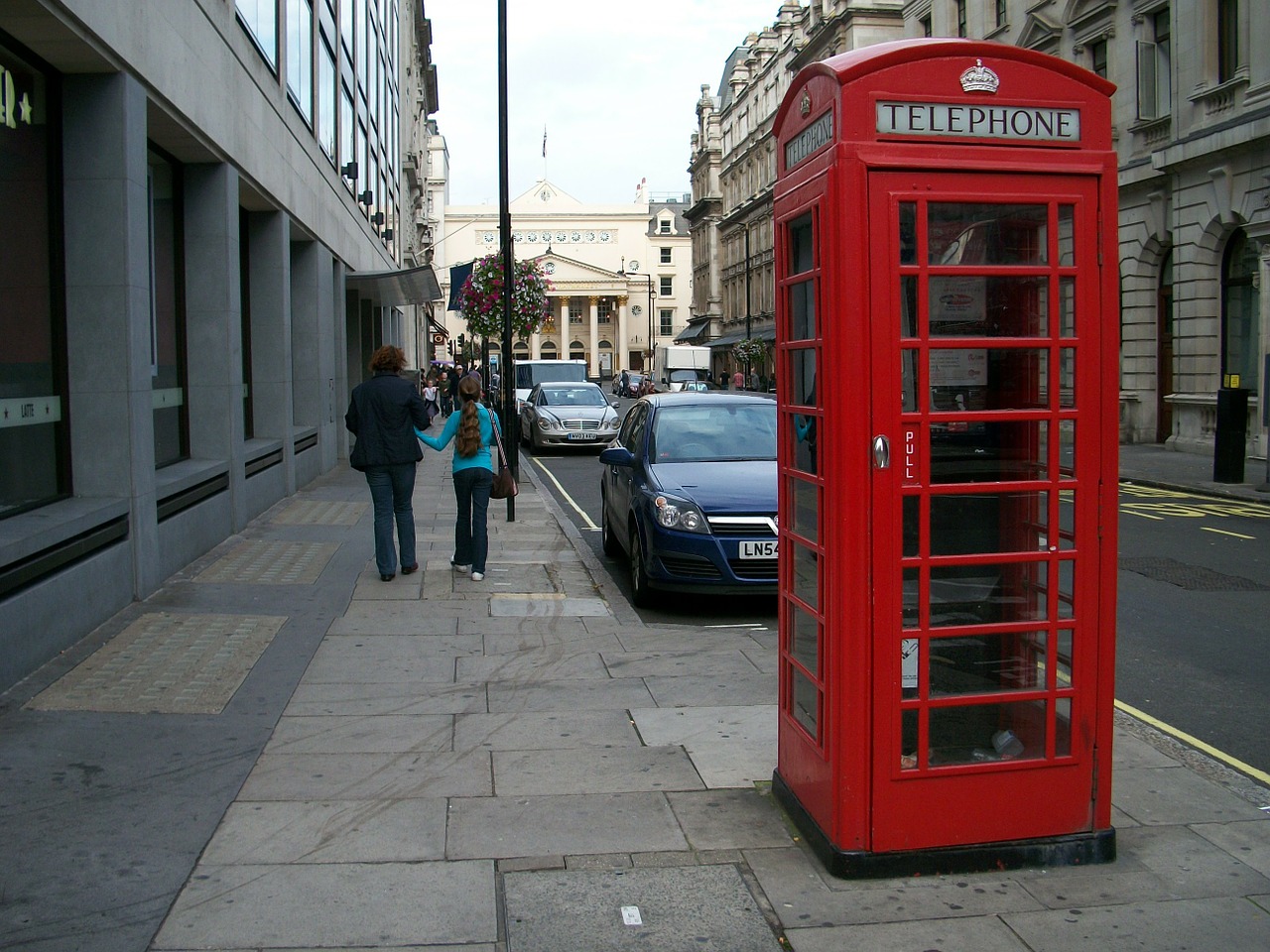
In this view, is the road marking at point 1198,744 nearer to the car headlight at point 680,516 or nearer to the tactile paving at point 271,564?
the car headlight at point 680,516

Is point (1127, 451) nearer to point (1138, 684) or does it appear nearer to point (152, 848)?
point (1138, 684)

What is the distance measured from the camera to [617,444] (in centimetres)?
1150

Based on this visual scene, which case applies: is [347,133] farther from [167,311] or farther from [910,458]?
[910,458]

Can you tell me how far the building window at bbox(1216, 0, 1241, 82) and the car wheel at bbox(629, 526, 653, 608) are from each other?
20221 mm

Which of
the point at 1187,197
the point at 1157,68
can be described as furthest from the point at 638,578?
the point at 1157,68

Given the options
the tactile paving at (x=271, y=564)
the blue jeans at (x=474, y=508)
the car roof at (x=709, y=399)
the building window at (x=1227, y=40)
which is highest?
the building window at (x=1227, y=40)

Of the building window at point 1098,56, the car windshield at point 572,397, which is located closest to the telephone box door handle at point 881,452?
the car windshield at point 572,397

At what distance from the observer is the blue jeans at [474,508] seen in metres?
10.2

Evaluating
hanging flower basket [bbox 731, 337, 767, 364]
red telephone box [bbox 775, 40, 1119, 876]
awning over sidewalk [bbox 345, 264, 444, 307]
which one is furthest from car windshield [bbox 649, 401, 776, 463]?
hanging flower basket [bbox 731, 337, 767, 364]

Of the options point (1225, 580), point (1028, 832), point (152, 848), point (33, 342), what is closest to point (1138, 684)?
point (1028, 832)

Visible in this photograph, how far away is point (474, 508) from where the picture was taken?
10.3m

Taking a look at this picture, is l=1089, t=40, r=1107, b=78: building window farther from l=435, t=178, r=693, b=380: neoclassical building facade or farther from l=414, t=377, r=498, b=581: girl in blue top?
l=435, t=178, r=693, b=380: neoclassical building facade

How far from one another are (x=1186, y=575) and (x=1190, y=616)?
1.86 metres

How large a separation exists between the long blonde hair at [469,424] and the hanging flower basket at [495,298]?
70.2ft
